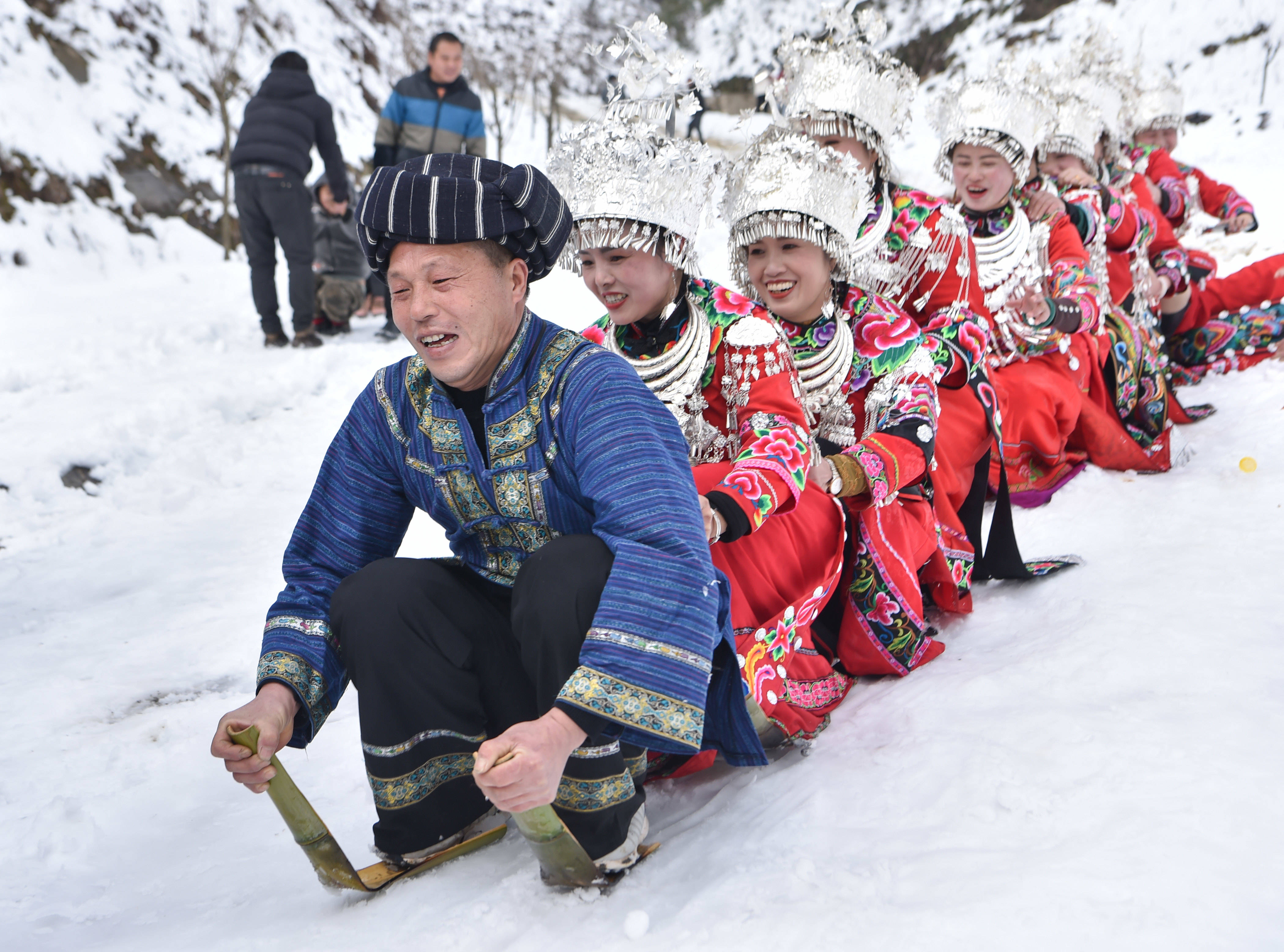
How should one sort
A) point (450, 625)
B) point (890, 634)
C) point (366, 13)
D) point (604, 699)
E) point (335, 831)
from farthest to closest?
point (366, 13) → point (890, 634) → point (335, 831) → point (450, 625) → point (604, 699)

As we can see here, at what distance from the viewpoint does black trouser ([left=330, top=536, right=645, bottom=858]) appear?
1.37 m

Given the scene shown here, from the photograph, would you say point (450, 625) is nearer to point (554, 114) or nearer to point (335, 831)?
point (335, 831)

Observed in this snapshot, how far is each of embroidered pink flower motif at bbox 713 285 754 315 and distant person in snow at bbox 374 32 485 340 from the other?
468cm

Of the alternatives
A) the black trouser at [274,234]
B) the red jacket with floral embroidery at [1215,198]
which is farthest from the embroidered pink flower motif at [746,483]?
the black trouser at [274,234]

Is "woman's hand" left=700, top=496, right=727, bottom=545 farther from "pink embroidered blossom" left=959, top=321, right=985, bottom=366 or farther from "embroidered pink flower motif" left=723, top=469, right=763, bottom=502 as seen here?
"pink embroidered blossom" left=959, top=321, right=985, bottom=366

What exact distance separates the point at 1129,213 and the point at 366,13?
49.8ft

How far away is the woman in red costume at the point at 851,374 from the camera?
219 centimetres

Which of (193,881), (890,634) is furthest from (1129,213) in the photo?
(193,881)

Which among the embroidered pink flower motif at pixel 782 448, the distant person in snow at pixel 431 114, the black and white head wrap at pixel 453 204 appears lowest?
the embroidered pink flower motif at pixel 782 448

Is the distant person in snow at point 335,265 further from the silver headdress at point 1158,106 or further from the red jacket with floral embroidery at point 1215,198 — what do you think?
the red jacket with floral embroidery at point 1215,198

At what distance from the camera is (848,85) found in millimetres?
3064

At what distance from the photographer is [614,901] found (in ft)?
4.60

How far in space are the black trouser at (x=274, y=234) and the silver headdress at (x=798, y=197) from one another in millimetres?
4313

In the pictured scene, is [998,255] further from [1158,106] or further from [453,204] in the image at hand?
[1158,106]
